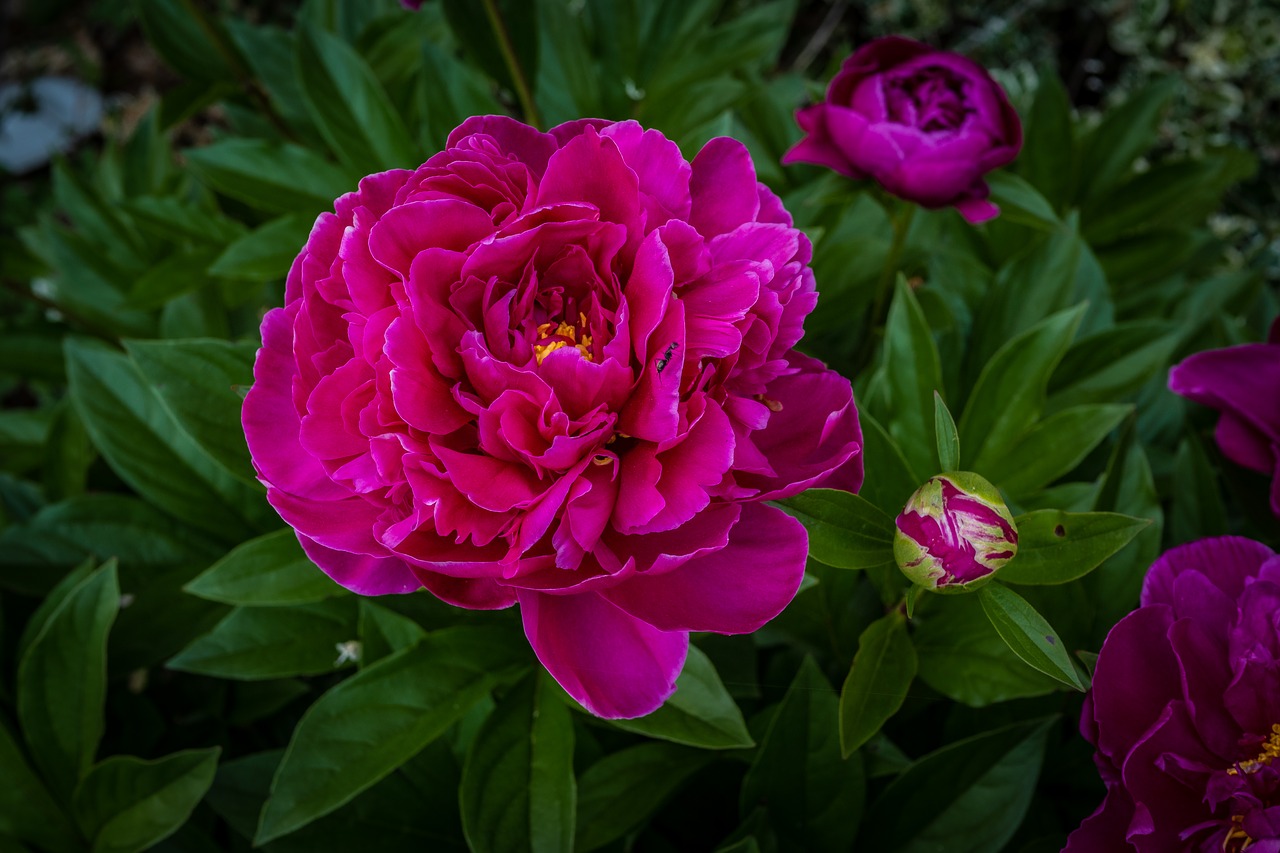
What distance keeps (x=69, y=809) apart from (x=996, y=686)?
77 centimetres

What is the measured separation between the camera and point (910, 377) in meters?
0.80

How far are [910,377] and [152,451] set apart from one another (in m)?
0.72

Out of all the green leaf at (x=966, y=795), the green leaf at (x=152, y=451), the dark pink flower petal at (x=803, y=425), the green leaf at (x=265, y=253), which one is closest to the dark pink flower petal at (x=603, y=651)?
the dark pink flower petal at (x=803, y=425)

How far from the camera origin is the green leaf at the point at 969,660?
702 millimetres

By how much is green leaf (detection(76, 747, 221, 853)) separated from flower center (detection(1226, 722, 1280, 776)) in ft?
2.25

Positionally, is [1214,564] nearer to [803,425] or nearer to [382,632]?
[803,425]

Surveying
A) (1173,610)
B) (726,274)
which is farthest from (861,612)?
(726,274)

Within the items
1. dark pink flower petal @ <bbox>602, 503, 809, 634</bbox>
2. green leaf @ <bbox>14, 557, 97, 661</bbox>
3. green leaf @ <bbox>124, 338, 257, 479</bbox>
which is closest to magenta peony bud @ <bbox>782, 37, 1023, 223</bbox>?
dark pink flower petal @ <bbox>602, 503, 809, 634</bbox>

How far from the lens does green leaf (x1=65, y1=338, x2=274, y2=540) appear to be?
937mm

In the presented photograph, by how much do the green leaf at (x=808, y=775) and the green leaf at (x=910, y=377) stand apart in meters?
0.21

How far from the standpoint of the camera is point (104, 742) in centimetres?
95

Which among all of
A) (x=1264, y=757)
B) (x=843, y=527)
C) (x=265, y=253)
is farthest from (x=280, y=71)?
(x=1264, y=757)

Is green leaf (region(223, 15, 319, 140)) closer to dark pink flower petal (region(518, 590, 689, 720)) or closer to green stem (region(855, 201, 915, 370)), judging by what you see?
green stem (region(855, 201, 915, 370))

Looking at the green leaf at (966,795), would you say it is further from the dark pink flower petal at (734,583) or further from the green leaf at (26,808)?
the green leaf at (26,808)
